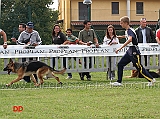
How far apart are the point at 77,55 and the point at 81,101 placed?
176 inches

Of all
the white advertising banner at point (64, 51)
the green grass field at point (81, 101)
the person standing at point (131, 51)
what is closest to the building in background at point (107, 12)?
the white advertising banner at point (64, 51)

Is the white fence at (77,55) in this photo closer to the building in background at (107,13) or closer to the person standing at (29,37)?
the person standing at (29,37)

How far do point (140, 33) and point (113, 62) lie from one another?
140 cm

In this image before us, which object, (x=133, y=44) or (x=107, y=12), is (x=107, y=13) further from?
(x=133, y=44)

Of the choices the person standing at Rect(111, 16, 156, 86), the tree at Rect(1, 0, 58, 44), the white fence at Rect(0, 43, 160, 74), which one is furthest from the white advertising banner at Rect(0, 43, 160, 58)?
the tree at Rect(1, 0, 58, 44)

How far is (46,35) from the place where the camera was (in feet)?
75.0

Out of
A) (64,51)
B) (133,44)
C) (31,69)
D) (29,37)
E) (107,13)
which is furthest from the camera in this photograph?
(107,13)

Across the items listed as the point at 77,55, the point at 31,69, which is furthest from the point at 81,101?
the point at 77,55

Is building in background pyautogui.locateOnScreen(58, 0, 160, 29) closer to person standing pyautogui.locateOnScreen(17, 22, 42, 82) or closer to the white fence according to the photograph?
the white fence

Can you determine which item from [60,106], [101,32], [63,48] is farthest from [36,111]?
[101,32]

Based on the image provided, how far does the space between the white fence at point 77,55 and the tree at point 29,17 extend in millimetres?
7927

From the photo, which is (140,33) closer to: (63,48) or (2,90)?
(63,48)

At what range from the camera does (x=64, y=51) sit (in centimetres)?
1305

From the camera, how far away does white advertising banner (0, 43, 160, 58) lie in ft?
41.4
